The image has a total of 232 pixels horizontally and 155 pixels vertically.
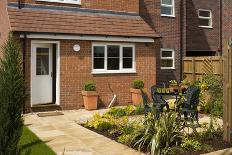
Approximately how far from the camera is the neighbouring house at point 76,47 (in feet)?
43.7

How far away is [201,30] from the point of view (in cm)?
2267

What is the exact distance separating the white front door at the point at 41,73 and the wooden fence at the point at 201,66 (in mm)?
8716

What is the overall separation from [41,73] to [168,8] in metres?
10.6

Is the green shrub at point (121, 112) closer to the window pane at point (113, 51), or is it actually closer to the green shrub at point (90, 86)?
the green shrub at point (90, 86)

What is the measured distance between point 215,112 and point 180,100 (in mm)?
1370

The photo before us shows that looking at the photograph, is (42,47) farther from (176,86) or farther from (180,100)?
(176,86)

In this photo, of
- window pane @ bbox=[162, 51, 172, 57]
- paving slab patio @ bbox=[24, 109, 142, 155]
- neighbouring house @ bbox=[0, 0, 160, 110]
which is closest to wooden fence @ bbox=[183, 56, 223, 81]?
window pane @ bbox=[162, 51, 172, 57]

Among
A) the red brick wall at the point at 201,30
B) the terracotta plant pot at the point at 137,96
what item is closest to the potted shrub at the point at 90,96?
the terracotta plant pot at the point at 137,96

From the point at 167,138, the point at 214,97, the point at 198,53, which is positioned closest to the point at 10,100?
the point at 167,138

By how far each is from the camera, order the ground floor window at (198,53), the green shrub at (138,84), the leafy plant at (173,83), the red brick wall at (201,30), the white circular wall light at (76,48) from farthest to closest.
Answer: the ground floor window at (198,53) < the red brick wall at (201,30) < the leafy plant at (173,83) < the green shrub at (138,84) < the white circular wall light at (76,48)

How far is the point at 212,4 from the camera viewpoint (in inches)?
930

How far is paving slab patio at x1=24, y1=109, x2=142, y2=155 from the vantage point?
7.54 m

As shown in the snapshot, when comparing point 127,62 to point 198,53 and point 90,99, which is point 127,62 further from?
point 198,53

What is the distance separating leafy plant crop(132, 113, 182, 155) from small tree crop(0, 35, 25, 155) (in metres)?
3.83
